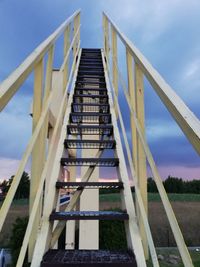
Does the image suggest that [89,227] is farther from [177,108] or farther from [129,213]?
[177,108]

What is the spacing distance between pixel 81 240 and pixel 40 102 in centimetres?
312

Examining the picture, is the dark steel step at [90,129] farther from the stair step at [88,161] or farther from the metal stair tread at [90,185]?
the metal stair tread at [90,185]

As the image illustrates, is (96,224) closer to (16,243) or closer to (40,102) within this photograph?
(16,243)

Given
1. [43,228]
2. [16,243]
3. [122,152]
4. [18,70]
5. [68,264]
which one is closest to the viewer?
[18,70]

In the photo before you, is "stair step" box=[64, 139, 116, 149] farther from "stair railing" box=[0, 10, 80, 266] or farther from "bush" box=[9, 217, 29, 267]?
"bush" box=[9, 217, 29, 267]

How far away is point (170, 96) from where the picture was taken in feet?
4.50

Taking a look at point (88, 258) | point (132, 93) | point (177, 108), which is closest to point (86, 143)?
point (132, 93)

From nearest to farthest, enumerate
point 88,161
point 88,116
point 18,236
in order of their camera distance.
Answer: point 88,161 < point 88,116 < point 18,236

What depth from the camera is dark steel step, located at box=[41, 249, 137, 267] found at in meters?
1.80

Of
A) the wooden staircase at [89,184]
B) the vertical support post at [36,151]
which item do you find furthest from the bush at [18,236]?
the vertical support post at [36,151]

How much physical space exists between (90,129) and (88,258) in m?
2.16

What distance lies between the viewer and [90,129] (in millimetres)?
3926

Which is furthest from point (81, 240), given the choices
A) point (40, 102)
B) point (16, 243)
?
point (40, 102)

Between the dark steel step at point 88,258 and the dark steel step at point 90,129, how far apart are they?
188 cm
